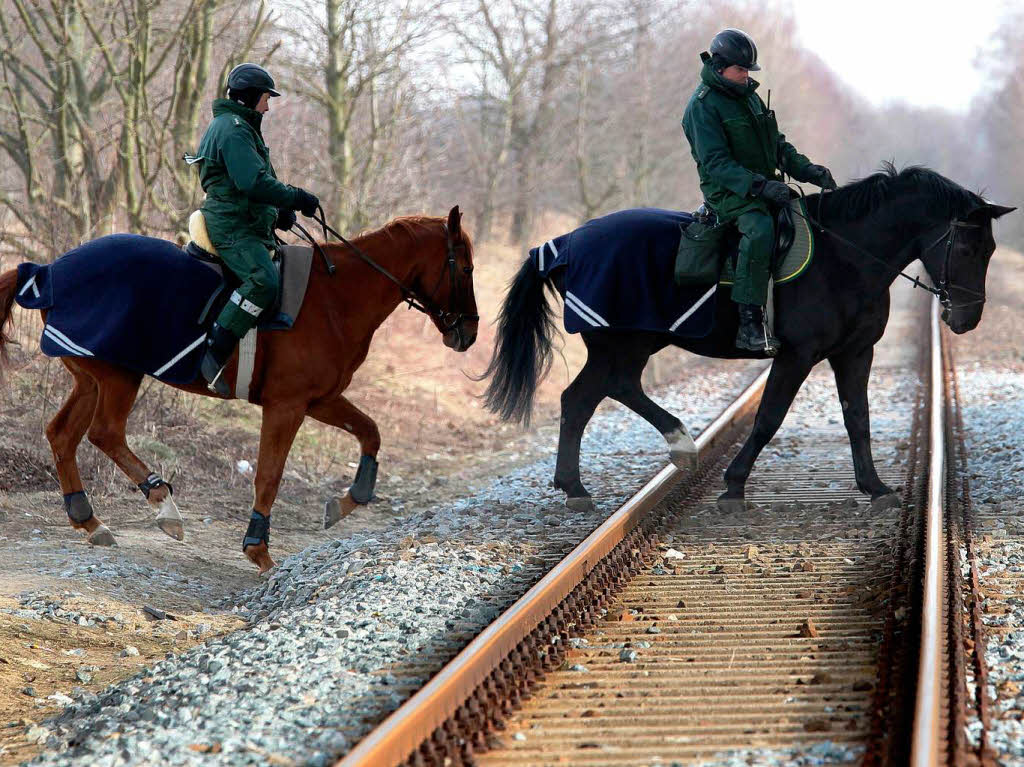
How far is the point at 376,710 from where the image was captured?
438cm

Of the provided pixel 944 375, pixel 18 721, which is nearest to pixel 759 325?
pixel 18 721

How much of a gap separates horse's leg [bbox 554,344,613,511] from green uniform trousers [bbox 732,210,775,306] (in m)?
1.18

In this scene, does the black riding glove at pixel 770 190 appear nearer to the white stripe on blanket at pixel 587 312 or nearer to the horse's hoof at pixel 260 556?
the white stripe on blanket at pixel 587 312

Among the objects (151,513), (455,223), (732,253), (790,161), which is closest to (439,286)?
(455,223)

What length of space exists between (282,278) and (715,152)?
2.94 m

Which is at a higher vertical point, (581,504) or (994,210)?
(994,210)

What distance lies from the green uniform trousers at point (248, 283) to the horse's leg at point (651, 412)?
2.70 m

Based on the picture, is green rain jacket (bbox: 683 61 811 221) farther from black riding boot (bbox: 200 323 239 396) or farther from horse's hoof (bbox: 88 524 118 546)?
horse's hoof (bbox: 88 524 118 546)

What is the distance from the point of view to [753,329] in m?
7.87

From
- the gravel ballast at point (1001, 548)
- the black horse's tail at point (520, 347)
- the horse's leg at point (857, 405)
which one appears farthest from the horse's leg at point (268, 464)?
the gravel ballast at point (1001, 548)

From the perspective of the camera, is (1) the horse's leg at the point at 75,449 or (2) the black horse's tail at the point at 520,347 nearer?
(1) the horse's leg at the point at 75,449

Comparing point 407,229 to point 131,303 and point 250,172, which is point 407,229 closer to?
point 250,172

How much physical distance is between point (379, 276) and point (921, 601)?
12.6ft

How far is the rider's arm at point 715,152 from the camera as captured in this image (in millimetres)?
7750
